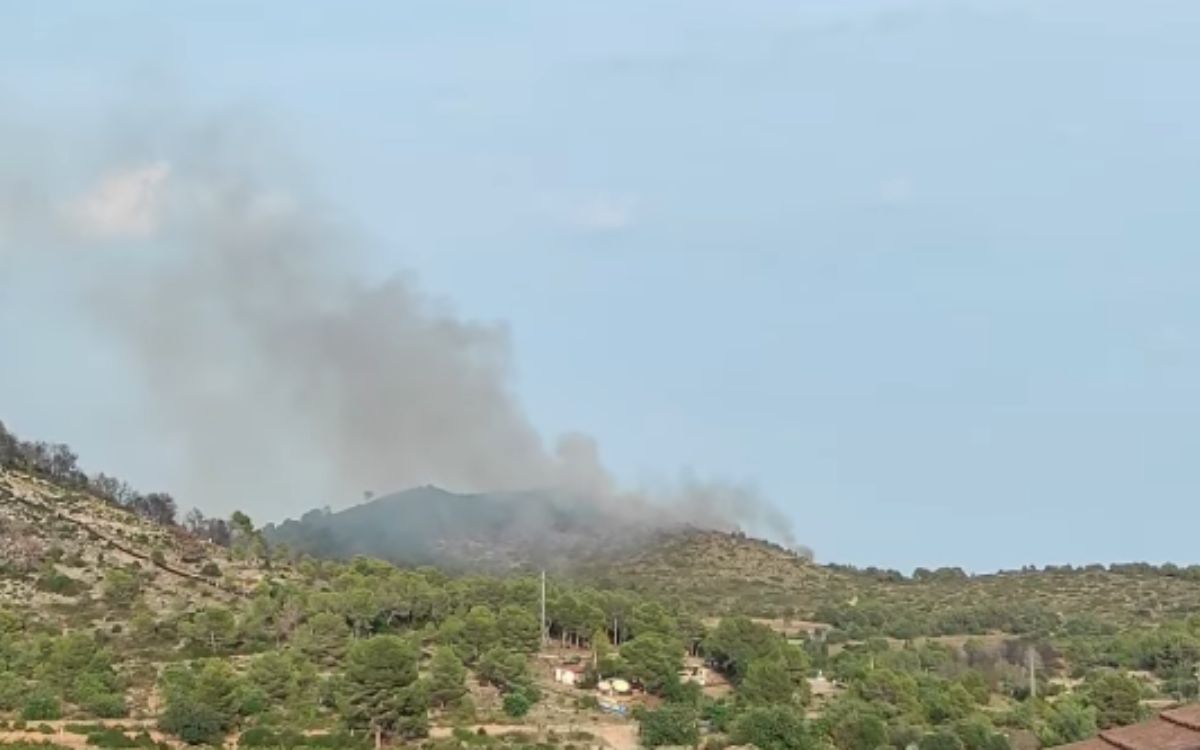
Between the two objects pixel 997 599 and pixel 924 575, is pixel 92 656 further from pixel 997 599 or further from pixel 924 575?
pixel 924 575

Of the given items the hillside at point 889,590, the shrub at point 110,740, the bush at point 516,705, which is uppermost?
the hillside at point 889,590

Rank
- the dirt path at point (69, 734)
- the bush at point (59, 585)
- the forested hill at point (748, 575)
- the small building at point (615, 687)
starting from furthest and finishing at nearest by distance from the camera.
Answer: the forested hill at point (748, 575), the bush at point (59, 585), the small building at point (615, 687), the dirt path at point (69, 734)

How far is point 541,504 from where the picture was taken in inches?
6176

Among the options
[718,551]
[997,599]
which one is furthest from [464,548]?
[997,599]

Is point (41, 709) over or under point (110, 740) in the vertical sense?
over

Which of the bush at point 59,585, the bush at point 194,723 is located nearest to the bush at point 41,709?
the bush at point 194,723

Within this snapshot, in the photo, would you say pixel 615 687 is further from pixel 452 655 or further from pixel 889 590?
pixel 889 590

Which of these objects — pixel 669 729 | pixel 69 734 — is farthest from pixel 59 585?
pixel 669 729

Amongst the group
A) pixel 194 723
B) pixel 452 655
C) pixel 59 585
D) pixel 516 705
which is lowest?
pixel 194 723

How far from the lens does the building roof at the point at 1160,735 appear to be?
5.65 meters

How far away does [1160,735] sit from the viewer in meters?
5.86

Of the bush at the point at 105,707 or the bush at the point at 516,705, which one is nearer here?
the bush at the point at 105,707

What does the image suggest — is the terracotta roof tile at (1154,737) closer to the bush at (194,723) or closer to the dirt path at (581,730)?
the dirt path at (581,730)

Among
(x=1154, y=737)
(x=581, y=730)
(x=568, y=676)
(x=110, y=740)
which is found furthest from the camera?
(x=568, y=676)
